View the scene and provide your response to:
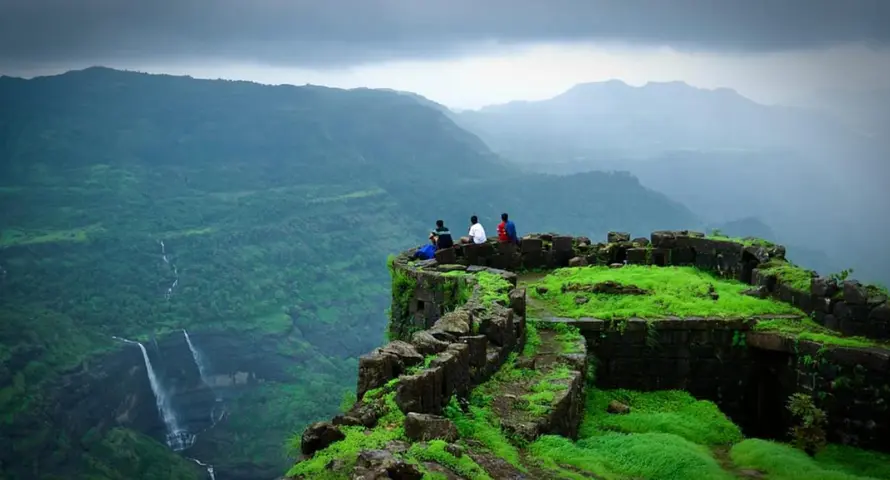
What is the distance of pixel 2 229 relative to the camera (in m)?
138

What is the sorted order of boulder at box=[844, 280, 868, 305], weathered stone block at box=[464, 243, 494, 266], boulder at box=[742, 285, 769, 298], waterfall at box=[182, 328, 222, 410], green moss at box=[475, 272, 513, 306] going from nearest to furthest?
1. green moss at box=[475, 272, 513, 306]
2. boulder at box=[844, 280, 868, 305]
3. boulder at box=[742, 285, 769, 298]
4. weathered stone block at box=[464, 243, 494, 266]
5. waterfall at box=[182, 328, 222, 410]

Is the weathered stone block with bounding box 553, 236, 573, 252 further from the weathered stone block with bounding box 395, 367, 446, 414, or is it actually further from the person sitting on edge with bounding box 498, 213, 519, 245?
the weathered stone block with bounding box 395, 367, 446, 414

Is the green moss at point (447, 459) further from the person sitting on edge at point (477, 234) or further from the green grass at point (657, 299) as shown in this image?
the person sitting on edge at point (477, 234)

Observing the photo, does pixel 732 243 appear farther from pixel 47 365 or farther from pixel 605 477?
pixel 47 365

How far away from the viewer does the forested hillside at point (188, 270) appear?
89.0m

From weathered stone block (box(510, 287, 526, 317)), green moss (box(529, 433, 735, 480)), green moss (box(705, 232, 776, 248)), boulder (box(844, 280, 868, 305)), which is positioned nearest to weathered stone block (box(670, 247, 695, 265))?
green moss (box(705, 232, 776, 248))

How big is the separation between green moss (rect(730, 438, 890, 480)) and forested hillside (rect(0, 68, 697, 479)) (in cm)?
7617

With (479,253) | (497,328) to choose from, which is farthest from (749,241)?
(497,328)

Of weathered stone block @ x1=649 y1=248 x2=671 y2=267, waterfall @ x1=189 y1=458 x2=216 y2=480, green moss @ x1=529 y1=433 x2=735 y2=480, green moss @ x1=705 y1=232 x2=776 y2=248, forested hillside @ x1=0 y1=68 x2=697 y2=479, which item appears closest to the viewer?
green moss @ x1=529 y1=433 x2=735 y2=480

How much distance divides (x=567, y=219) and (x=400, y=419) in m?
186

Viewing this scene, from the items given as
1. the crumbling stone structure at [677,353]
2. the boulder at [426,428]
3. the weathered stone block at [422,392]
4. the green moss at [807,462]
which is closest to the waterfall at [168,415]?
the crumbling stone structure at [677,353]

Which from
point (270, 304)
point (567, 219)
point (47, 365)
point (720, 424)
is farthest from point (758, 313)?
point (567, 219)

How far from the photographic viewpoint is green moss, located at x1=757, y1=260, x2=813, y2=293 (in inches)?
738

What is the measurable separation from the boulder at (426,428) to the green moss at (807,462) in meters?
6.14
